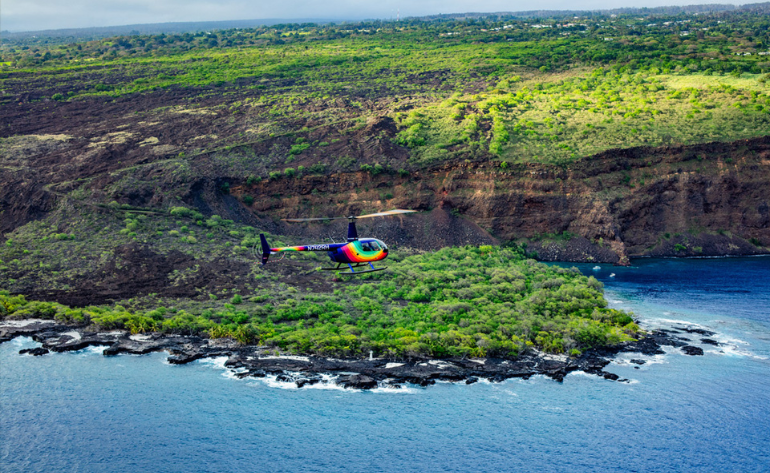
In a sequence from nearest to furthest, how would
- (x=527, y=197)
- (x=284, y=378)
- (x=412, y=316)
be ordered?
(x=284, y=378) → (x=412, y=316) → (x=527, y=197)

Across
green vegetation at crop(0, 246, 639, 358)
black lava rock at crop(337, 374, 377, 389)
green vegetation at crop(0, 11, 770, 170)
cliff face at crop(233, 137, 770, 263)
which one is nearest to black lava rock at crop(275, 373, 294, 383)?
green vegetation at crop(0, 246, 639, 358)

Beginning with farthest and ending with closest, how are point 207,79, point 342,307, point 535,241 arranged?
point 207,79 < point 535,241 < point 342,307

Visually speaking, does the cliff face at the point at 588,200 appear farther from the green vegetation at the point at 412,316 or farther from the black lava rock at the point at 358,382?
the black lava rock at the point at 358,382

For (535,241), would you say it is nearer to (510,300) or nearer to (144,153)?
(510,300)

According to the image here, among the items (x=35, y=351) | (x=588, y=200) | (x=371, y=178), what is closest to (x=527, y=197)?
(x=588, y=200)

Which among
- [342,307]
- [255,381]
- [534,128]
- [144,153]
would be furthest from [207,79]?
[255,381]

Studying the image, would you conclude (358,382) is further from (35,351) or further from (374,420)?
(35,351)
